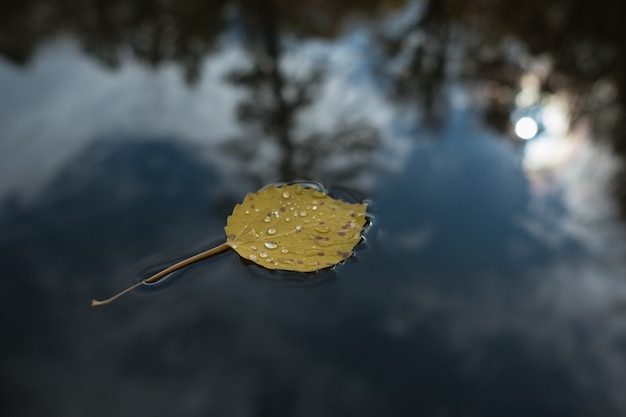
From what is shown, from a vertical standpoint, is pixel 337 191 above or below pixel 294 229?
above

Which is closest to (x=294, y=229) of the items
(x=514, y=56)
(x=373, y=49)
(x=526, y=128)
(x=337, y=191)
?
(x=337, y=191)

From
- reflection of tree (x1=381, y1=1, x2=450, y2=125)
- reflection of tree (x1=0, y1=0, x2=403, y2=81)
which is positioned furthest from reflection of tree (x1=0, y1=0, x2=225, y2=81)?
reflection of tree (x1=381, y1=1, x2=450, y2=125)

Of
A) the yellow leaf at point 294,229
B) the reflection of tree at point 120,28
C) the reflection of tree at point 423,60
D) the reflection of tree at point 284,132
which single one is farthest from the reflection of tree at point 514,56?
the reflection of tree at point 120,28

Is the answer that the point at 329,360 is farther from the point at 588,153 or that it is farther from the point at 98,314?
the point at 588,153

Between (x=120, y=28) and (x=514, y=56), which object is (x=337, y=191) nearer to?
(x=514, y=56)

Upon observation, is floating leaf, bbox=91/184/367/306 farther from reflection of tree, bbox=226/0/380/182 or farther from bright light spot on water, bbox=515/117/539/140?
bright light spot on water, bbox=515/117/539/140

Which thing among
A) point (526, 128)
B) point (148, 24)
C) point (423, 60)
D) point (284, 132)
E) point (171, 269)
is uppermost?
point (423, 60)

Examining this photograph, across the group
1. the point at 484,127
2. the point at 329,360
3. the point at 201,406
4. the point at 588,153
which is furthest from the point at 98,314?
the point at 588,153
